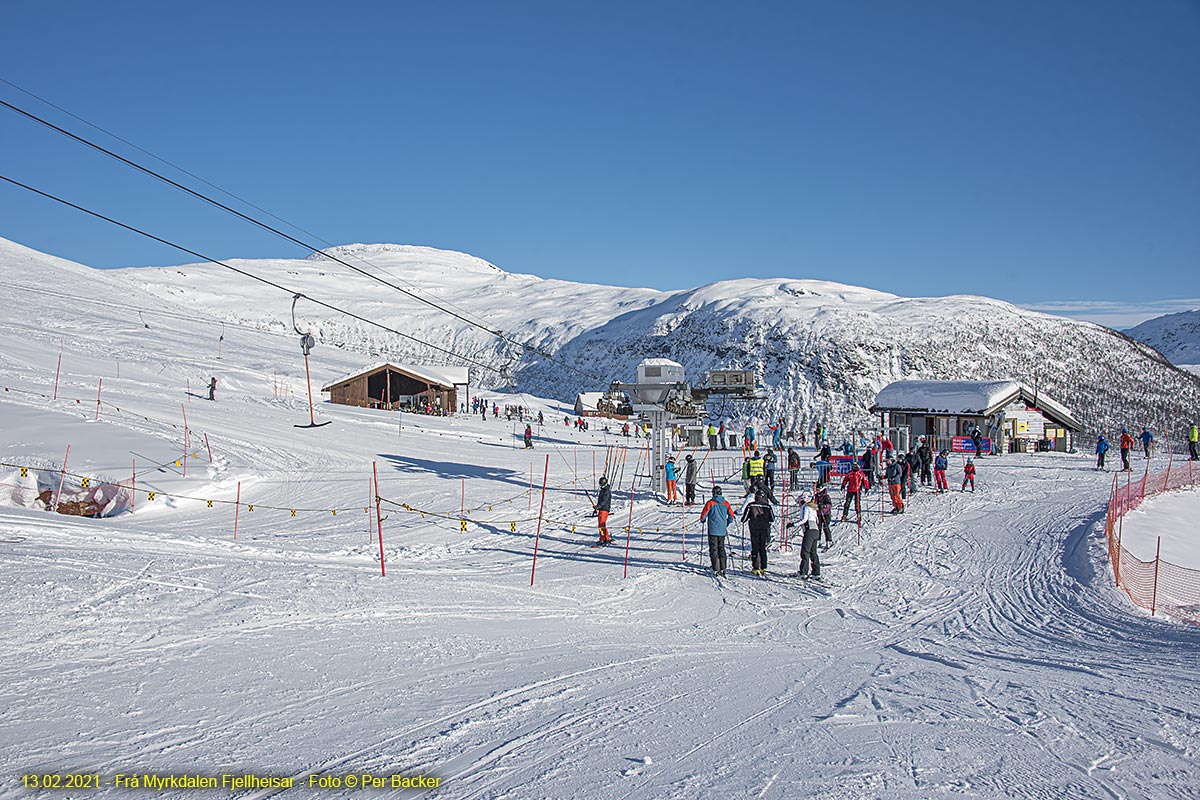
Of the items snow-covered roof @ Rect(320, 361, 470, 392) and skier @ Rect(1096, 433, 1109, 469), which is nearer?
skier @ Rect(1096, 433, 1109, 469)

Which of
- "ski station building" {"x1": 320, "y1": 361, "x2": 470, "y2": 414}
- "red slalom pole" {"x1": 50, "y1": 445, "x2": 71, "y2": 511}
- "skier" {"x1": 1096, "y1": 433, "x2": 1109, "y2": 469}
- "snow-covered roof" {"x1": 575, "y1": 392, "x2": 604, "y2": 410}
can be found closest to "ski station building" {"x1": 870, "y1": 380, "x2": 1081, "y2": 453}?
"skier" {"x1": 1096, "y1": 433, "x2": 1109, "y2": 469}

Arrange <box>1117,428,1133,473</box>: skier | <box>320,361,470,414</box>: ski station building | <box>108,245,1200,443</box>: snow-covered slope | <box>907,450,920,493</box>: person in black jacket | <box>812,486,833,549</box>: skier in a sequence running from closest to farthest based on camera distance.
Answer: <box>812,486,833,549</box>: skier < <box>907,450,920,493</box>: person in black jacket < <box>1117,428,1133,473</box>: skier < <box>320,361,470,414</box>: ski station building < <box>108,245,1200,443</box>: snow-covered slope

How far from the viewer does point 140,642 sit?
25.3 ft

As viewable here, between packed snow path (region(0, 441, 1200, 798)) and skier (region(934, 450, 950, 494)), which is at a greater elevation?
skier (region(934, 450, 950, 494))

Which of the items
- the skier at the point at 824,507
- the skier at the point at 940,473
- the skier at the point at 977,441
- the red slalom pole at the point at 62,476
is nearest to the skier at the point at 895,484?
the skier at the point at 940,473

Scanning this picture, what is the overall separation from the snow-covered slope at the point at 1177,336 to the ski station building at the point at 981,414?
140 m

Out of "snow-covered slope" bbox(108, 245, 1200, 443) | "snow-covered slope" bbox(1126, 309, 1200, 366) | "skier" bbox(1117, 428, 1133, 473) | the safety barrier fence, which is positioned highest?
"snow-covered slope" bbox(1126, 309, 1200, 366)

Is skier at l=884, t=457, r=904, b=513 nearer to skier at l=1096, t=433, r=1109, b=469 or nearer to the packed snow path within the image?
the packed snow path

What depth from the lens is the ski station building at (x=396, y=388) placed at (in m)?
55.6

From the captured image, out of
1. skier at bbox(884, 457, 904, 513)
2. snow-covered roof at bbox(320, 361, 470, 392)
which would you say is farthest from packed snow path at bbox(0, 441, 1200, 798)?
snow-covered roof at bbox(320, 361, 470, 392)

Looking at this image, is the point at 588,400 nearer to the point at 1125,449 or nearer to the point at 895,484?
the point at 1125,449

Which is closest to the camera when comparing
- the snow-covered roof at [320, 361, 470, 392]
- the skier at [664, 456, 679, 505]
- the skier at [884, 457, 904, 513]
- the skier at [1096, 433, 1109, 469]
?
the skier at [884, 457, 904, 513]

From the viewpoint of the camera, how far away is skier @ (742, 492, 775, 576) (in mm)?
13164

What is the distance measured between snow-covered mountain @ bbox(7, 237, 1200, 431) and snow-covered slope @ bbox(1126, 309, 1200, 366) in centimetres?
7125
